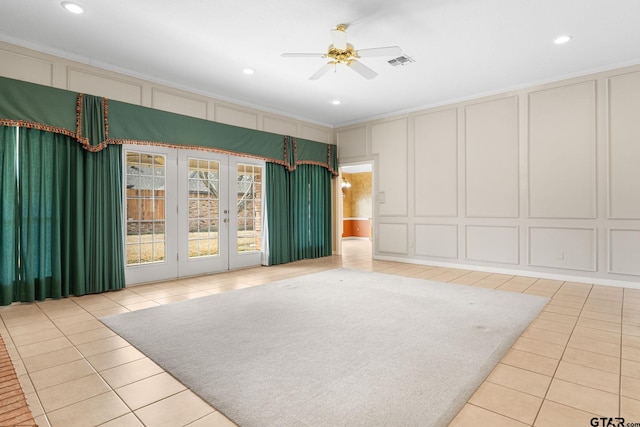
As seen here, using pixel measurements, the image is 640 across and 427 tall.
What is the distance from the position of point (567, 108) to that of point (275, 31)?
178 inches

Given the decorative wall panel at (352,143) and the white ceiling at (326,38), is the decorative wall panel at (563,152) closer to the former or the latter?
the white ceiling at (326,38)

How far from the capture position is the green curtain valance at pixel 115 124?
3.76 metres

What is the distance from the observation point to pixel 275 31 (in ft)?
12.3

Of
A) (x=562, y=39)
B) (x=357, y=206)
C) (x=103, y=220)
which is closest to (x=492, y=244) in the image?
(x=562, y=39)

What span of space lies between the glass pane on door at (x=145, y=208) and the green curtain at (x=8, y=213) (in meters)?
1.23

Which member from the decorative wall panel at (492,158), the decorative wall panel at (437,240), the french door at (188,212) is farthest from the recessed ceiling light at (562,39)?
the french door at (188,212)

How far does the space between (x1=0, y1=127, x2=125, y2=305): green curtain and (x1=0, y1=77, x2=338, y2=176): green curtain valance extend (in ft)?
0.58

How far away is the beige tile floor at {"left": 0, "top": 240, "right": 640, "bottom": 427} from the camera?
1798mm

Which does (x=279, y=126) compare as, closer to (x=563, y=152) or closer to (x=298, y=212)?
(x=298, y=212)

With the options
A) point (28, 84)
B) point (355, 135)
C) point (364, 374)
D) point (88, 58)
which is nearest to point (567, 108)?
point (355, 135)

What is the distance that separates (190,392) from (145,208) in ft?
11.9

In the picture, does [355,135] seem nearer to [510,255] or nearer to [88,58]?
[510,255]

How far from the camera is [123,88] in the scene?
4.66 meters

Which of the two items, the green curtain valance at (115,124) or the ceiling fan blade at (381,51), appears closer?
the ceiling fan blade at (381,51)
